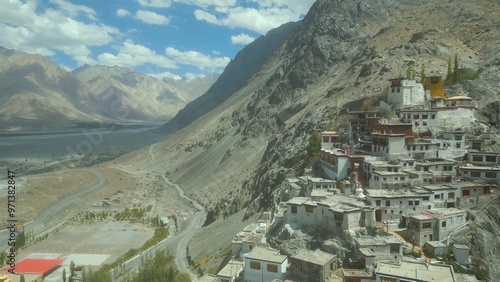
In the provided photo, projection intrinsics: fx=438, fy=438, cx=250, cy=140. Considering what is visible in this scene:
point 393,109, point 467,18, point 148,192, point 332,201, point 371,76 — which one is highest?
point 467,18

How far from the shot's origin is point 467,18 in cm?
9344

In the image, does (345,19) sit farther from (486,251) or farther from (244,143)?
(486,251)

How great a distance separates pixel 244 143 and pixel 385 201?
70.1m

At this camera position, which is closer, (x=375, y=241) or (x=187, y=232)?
(x=375, y=241)

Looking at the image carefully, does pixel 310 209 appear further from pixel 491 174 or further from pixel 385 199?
pixel 491 174

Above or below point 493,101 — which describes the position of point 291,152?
below

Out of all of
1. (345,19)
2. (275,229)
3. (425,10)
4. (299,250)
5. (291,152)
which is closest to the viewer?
(299,250)

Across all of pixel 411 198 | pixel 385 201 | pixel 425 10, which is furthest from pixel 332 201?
pixel 425 10

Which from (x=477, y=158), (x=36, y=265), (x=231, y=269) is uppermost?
(x=477, y=158)

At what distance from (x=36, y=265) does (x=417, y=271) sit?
44.2 m

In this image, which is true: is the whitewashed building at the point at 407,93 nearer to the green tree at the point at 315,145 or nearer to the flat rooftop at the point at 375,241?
the green tree at the point at 315,145

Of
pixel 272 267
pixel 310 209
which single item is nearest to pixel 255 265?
pixel 272 267

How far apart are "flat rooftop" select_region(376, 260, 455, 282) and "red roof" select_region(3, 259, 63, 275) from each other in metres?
39.4

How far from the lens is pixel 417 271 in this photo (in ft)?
91.7
